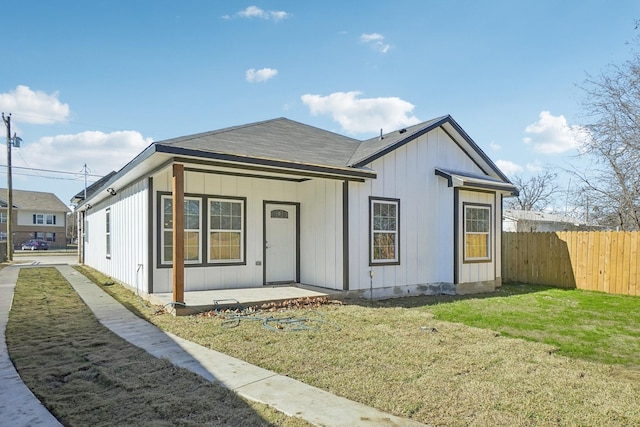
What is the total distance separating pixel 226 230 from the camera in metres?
9.65

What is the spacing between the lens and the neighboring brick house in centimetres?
4525

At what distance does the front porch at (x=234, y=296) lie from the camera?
24.1ft

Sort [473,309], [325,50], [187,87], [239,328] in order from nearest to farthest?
[239,328], [473,309], [325,50], [187,87]

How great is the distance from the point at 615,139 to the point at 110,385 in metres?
13.5

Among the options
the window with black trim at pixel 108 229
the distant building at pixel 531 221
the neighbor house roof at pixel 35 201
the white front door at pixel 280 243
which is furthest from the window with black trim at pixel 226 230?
the neighbor house roof at pixel 35 201

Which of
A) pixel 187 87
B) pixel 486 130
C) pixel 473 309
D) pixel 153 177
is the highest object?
pixel 187 87

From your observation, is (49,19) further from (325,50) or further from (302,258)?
(302,258)

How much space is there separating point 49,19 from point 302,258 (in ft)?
32.2

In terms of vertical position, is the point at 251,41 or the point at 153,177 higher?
the point at 251,41

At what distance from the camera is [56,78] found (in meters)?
16.0

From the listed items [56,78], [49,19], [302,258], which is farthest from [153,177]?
[56,78]

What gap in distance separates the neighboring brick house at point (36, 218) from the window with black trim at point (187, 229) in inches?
1772

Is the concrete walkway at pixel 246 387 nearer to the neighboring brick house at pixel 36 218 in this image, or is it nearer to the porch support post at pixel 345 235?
the porch support post at pixel 345 235

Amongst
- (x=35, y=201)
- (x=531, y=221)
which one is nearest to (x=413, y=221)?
(x=531, y=221)
